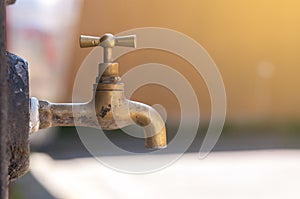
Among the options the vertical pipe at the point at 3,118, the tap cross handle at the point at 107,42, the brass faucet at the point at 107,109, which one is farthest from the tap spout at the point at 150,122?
the vertical pipe at the point at 3,118

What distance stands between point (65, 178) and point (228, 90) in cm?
322

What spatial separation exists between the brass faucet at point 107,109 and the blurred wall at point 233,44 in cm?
560

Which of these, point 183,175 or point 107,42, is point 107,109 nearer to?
Answer: point 107,42

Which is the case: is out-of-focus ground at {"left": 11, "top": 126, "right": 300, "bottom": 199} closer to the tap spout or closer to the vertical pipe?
the tap spout

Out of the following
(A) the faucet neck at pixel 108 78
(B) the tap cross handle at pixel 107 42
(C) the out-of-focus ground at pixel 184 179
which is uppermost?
(B) the tap cross handle at pixel 107 42

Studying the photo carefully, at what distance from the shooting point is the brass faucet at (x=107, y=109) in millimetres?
1017

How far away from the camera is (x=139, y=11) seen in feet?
22.2

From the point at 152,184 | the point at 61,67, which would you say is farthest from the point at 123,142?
the point at 152,184

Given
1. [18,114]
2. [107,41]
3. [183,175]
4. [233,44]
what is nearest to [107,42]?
[107,41]

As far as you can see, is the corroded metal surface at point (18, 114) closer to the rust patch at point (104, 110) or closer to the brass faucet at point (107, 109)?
the brass faucet at point (107, 109)

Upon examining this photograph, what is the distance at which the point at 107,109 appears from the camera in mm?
1096

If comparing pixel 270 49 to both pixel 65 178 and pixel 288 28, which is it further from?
pixel 65 178

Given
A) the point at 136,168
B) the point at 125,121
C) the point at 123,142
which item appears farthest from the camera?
the point at 123,142

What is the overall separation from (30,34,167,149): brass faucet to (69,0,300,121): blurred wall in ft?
18.4
